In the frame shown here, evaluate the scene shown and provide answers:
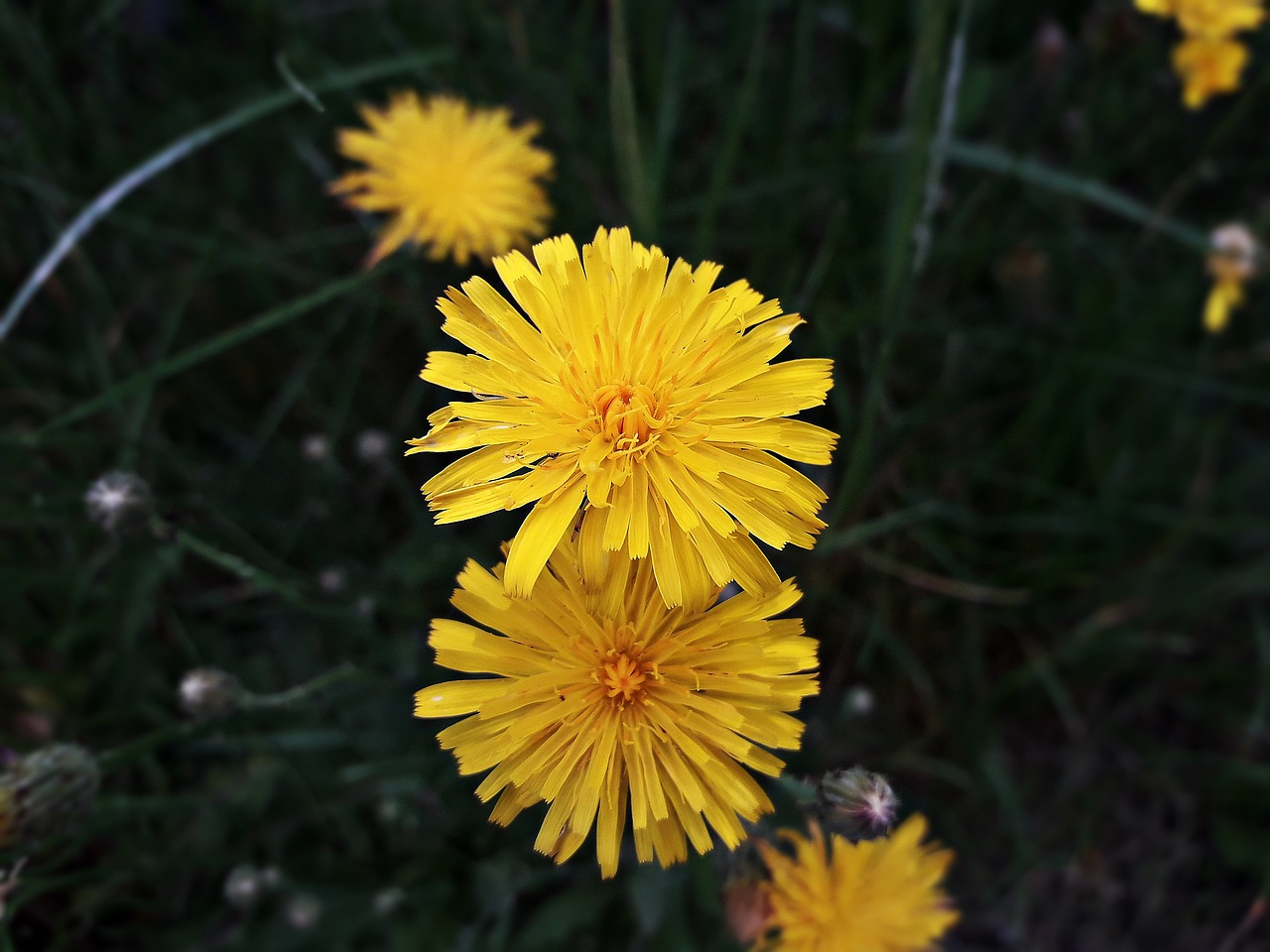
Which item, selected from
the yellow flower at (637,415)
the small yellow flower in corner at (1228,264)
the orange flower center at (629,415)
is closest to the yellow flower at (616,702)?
the yellow flower at (637,415)

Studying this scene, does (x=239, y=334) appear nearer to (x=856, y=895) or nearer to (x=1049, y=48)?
(x=856, y=895)

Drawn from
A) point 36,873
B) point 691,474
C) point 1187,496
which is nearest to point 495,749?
point 691,474

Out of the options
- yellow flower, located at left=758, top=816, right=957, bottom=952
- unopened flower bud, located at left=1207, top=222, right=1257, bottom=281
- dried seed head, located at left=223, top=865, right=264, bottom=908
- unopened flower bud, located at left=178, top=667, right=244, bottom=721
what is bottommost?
yellow flower, located at left=758, top=816, right=957, bottom=952

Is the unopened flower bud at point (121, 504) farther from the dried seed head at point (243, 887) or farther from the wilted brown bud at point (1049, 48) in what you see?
the wilted brown bud at point (1049, 48)

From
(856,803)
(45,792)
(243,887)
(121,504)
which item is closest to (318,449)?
(121,504)

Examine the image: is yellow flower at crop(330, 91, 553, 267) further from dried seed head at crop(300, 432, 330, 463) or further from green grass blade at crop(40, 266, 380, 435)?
dried seed head at crop(300, 432, 330, 463)

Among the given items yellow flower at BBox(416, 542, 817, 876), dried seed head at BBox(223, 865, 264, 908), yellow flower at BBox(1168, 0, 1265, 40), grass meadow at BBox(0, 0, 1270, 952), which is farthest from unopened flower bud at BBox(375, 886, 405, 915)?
yellow flower at BBox(1168, 0, 1265, 40)

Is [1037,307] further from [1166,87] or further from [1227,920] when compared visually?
[1227,920]
